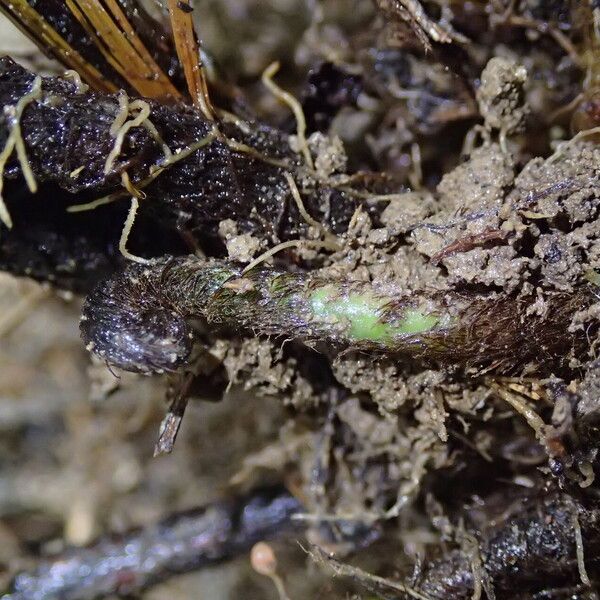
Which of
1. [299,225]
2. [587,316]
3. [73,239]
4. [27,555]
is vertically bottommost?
[27,555]

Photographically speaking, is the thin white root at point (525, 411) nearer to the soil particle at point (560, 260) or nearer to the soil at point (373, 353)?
the soil at point (373, 353)

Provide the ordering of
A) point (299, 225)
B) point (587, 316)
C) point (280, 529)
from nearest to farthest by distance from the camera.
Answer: point (587, 316) → point (299, 225) → point (280, 529)

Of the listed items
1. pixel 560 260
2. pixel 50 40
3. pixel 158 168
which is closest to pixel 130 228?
pixel 158 168

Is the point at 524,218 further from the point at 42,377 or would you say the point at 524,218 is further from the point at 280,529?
the point at 42,377

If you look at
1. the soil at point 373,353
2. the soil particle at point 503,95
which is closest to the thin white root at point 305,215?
the soil at point 373,353

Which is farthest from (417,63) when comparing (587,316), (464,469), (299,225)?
(464,469)

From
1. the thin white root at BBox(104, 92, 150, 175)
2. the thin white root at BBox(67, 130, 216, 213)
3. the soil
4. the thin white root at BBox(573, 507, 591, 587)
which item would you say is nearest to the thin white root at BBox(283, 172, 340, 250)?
the soil

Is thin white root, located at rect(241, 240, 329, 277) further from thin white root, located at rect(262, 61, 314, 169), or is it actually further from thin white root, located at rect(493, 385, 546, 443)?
thin white root, located at rect(493, 385, 546, 443)

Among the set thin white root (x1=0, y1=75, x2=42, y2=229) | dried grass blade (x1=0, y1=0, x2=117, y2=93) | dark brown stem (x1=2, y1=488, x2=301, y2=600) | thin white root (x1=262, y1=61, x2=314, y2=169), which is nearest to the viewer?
thin white root (x1=0, y1=75, x2=42, y2=229)

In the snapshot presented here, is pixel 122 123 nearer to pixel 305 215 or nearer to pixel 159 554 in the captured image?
pixel 305 215
